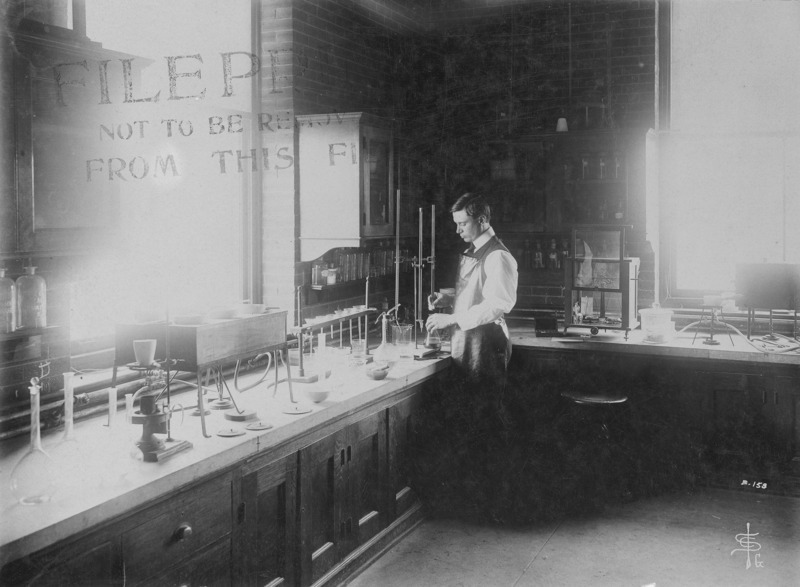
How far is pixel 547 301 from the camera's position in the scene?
701 cm

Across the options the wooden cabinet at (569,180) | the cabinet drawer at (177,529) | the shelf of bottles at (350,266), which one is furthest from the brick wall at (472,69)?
the cabinet drawer at (177,529)

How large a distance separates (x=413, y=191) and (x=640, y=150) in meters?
2.05

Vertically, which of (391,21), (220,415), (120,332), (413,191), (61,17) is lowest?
(220,415)

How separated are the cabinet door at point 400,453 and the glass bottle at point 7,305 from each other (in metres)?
2.13

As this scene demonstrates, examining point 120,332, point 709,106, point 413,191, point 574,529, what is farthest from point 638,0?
point 120,332

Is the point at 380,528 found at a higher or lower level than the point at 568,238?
lower

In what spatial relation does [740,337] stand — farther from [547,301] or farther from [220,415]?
[220,415]

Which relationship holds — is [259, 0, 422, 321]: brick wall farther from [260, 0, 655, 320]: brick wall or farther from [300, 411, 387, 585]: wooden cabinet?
[300, 411, 387, 585]: wooden cabinet

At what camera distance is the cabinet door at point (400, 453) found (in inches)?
179

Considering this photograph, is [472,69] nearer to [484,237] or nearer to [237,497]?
[484,237]

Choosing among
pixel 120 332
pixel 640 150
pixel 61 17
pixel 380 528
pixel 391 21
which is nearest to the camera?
pixel 120 332

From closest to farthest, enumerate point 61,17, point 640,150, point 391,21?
point 61,17 < point 640,150 < point 391,21

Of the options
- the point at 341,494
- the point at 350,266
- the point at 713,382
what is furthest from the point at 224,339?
the point at 713,382

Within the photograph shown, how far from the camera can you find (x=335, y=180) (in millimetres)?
5273
